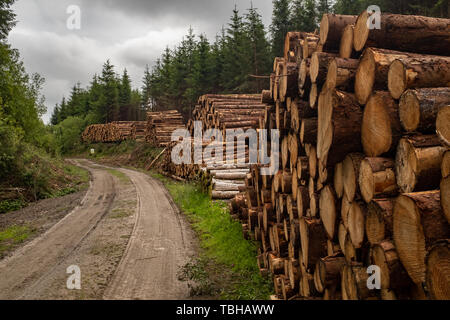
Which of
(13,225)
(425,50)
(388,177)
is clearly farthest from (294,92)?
(13,225)

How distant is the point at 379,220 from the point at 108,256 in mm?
5280

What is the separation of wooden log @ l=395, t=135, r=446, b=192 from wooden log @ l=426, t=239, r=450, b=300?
58 cm

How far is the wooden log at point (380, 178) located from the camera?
244 cm

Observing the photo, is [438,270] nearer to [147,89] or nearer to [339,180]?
[339,180]

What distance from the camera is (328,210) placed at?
332 centimetres

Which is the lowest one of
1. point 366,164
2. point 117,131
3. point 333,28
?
point 366,164

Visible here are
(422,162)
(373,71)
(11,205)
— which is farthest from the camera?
(11,205)

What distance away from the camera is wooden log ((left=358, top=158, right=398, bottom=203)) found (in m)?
2.44

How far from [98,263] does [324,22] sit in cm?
551

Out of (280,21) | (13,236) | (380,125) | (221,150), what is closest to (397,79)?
(380,125)

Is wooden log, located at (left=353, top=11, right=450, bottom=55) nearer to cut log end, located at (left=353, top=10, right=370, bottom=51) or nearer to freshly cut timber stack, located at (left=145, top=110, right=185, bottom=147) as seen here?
cut log end, located at (left=353, top=10, right=370, bottom=51)

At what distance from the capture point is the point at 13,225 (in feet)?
28.6

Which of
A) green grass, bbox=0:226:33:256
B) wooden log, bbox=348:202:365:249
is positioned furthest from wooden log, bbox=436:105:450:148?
green grass, bbox=0:226:33:256

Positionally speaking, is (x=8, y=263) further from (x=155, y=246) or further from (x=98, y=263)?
(x=155, y=246)
